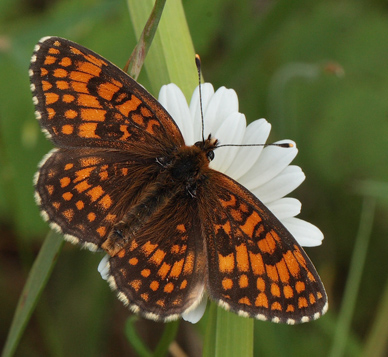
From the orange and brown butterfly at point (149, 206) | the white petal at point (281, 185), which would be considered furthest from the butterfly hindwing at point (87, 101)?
the white petal at point (281, 185)

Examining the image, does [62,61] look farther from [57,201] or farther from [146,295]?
[146,295]

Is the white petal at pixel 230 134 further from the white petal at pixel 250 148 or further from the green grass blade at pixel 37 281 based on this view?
the green grass blade at pixel 37 281

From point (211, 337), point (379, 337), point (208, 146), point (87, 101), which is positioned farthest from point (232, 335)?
point (379, 337)

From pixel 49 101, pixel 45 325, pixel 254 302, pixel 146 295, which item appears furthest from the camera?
pixel 45 325

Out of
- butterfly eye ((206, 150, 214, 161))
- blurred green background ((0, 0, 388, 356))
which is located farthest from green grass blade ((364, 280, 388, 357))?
butterfly eye ((206, 150, 214, 161))

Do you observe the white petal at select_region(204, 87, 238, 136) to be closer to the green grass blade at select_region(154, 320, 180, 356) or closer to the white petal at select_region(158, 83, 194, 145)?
the white petal at select_region(158, 83, 194, 145)

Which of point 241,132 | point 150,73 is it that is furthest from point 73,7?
point 241,132
